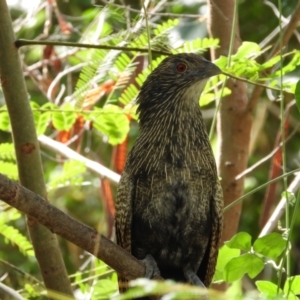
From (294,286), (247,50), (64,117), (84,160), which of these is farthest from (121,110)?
(294,286)

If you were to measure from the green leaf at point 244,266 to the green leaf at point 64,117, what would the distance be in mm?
1469

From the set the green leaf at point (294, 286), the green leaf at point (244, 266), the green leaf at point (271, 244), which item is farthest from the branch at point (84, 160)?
the green leaf at point (294, 286)

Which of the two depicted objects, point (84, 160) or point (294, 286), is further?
point (84, 160)

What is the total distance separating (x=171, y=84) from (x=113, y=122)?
0.46 metres

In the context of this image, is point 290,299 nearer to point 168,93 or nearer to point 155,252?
point 155,252

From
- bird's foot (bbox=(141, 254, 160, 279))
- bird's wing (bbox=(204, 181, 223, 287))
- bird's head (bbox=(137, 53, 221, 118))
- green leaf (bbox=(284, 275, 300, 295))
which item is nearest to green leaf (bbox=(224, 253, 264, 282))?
green leaf (bbox=(284, 275, 300, 295))

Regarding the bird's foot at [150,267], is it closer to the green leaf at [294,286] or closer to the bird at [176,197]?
the bird at [176,197]

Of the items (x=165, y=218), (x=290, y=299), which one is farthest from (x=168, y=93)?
(x=290, y=299)

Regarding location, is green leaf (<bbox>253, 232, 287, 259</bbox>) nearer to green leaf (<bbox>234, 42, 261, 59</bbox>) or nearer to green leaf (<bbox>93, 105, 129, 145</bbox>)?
green leaf (<bbox>234, 42, 261, 59</bbox>)

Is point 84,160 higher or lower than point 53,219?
lower

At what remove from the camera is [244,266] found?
11.5ft

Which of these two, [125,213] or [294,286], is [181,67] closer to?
[125,213]

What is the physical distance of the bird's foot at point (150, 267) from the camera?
3.85m

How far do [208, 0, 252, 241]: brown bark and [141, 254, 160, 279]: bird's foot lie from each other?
0.94 m
